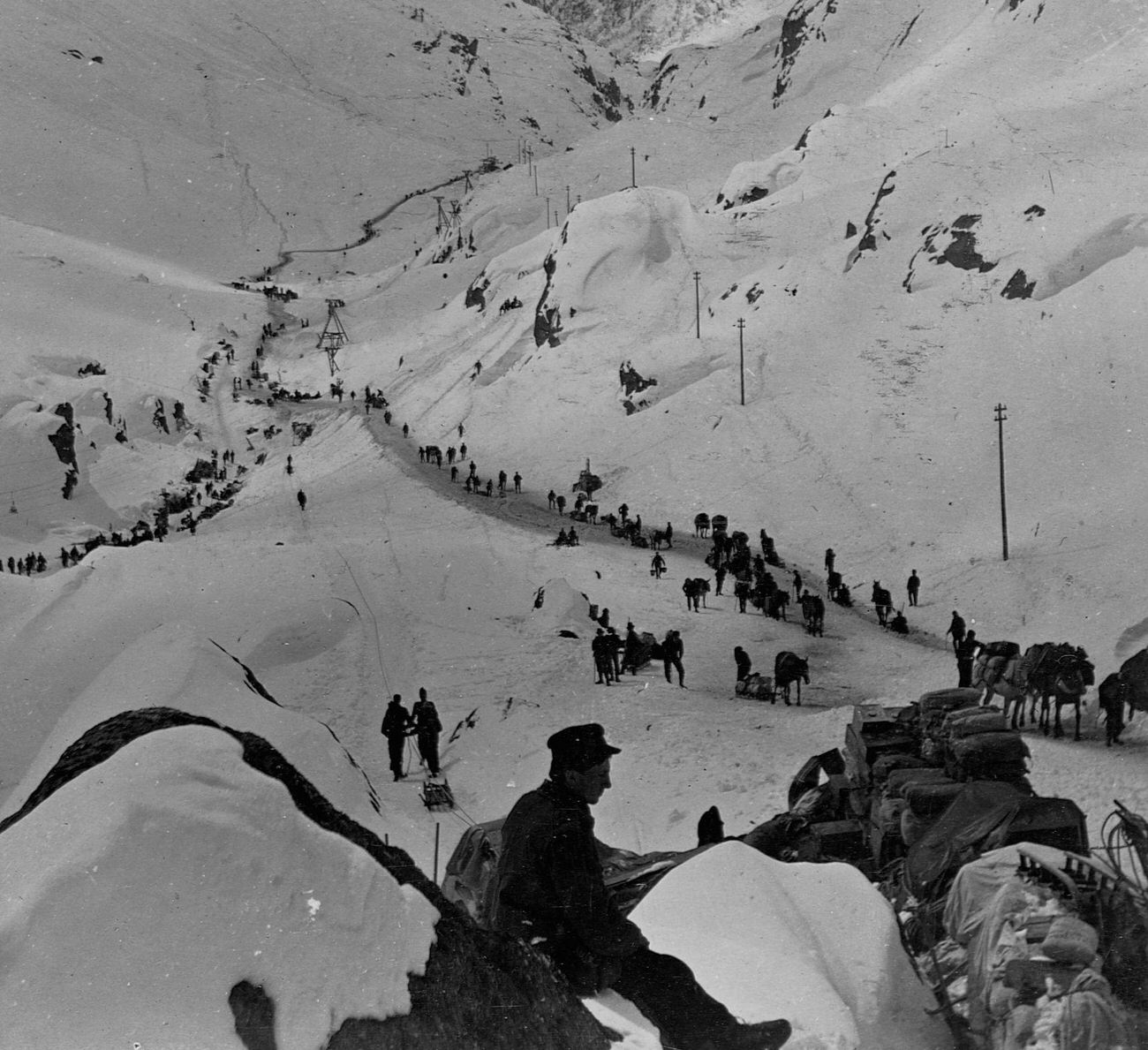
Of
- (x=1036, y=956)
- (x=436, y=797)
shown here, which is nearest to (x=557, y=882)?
(x=1036, y=956)

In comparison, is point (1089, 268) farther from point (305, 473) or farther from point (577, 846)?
point (577, 846)

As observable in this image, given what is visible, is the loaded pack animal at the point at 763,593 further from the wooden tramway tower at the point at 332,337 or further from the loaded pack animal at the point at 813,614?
the wooden tramway tower at the point at 332,337

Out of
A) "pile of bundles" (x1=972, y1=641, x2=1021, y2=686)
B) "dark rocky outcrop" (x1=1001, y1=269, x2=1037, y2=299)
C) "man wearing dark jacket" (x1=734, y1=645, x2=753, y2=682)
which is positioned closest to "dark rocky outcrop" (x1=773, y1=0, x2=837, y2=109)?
"dark rocky outcrop" (x1=1001, y1=269, x2=1037, y2=299)

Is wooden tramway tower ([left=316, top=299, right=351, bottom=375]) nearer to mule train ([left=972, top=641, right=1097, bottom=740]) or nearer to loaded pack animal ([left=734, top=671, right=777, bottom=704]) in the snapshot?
loaded pack animal ([left=734, top=671, right=777, bottom=704])

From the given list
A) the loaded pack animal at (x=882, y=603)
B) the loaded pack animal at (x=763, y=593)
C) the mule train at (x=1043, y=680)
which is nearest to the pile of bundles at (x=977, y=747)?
the mule train at (x=1043, y=680)

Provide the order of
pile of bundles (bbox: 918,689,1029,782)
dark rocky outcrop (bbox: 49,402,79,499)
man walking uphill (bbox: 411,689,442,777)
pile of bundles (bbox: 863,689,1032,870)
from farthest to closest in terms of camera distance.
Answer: dark rocky outcrop (bbox: 49,402,79,499) → man walking uphill (bbox: 411,689,442,777) → pile of bundles (bbox: 918,689,1029,782) → pile of bundles (bbox: 863,689,1032,870)

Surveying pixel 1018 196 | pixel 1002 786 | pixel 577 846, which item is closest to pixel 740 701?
pixel 1002 786
